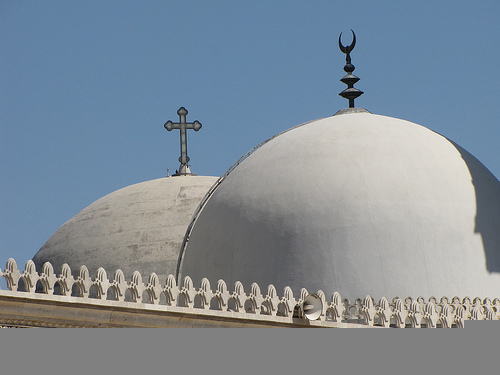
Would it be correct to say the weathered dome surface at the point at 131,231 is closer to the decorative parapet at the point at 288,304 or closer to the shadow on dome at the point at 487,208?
the decorative parapet at the point at 288,304

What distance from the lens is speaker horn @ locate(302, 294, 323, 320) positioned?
1730 cm

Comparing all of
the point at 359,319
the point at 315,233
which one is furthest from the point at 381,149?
the point at 359,319

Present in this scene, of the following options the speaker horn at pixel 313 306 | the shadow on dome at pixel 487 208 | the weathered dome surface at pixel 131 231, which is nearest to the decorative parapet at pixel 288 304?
the speaker horn at pixel 313 306

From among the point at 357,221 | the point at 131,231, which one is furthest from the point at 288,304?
the point at 131,231

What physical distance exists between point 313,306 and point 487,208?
4170 mm

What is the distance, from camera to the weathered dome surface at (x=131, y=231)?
23.7 meters

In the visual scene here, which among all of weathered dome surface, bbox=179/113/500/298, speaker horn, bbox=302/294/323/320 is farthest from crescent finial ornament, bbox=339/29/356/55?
speaker horn, bbox=302/294/323/320

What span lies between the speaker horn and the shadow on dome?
3.40 metres

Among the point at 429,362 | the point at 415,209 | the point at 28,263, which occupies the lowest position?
the point at 429,362

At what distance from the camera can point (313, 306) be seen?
17.4 metres

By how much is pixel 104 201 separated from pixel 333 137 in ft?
25.3

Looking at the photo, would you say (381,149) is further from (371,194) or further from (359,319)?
(359,319)

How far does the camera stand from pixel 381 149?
19.7m

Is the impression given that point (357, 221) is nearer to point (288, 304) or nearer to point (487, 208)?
point (288, 304)
